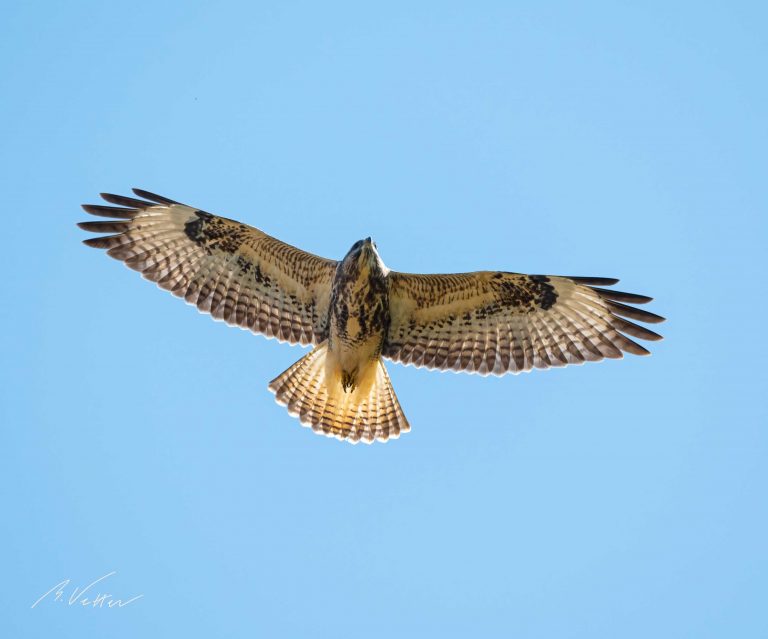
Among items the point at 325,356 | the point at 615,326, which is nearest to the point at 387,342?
the point at 325,356

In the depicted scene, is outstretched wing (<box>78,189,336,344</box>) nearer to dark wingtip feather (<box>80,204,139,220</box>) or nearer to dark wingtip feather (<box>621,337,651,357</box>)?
dark wingtip feather (<box>80,204,139,220</box>)

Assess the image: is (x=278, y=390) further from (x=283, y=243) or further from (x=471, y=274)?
(x=471, y=274)

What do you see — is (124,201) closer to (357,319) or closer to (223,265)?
(223,265)

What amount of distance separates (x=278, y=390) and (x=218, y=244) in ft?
5.74

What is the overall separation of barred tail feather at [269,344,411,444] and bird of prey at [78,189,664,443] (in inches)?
0.4

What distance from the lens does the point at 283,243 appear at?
11.4 meters

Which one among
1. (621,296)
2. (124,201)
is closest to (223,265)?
(124,201)

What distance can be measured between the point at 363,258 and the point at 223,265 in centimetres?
181

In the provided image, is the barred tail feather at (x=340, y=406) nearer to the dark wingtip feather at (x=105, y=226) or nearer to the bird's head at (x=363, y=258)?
the bird's head at (x=363, y=258)

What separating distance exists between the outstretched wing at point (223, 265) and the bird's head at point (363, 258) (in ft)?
1.92

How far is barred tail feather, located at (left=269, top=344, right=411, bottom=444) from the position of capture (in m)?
12.0

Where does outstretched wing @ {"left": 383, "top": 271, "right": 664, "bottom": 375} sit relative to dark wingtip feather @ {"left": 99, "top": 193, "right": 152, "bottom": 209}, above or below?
below

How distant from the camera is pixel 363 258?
427 inches

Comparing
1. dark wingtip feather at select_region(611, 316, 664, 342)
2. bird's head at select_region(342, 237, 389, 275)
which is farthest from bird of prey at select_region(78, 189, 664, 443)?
bird's head at select_region(342, 237, 389, 275)
